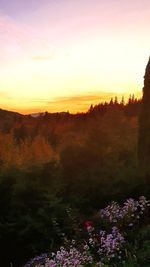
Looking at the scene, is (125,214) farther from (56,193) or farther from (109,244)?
(56,193)

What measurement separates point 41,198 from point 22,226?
2.78 feet

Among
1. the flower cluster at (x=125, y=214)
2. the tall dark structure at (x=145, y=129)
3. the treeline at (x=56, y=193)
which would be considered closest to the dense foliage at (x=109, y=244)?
Result: the flower cluster at (x=125, y=214)

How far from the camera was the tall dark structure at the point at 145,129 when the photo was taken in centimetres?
1270

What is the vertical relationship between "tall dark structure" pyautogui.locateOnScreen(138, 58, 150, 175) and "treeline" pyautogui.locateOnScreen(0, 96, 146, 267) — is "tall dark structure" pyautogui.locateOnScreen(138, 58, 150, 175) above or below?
above

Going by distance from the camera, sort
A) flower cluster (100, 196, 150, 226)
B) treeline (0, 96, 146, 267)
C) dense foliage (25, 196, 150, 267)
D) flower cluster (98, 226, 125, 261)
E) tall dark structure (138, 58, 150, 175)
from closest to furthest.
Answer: dense foliage (25, 196, 150, 267), flower cluster (98, 226, 125, 261), flower cluster (100, 196, 150, 226), treeline (0, 96, 146, 267), tall dark structure (138, 58, 150, 175)

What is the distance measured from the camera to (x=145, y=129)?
1280 centimetres

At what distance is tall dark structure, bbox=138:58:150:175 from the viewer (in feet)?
41.7

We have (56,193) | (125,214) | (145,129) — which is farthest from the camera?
(145,129)

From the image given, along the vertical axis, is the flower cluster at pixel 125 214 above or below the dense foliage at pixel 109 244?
above

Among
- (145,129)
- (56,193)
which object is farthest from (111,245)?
(145,129)

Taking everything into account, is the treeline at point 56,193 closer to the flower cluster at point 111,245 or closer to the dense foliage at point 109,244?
the dense foliage at point 109,244

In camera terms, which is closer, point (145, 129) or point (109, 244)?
point (109, 244)

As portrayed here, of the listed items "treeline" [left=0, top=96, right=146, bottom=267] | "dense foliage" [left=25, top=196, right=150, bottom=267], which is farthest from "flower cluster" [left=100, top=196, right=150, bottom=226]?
"treeline" [left=0, top=96, right=146, bottom=267]

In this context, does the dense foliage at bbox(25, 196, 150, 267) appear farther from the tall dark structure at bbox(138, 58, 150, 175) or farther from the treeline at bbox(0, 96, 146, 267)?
the tall dark structure at bbox(138, 58, 150, 175)
